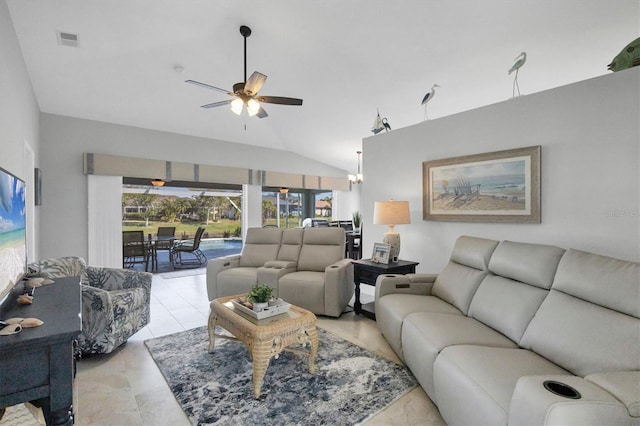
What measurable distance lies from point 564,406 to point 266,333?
1.60 meters

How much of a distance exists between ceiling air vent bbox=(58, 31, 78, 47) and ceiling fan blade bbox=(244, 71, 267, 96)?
6.17 ft

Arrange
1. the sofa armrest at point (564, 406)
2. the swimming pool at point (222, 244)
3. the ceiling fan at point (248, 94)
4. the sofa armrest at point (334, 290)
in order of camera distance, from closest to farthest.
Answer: the sofa armrest at point (564, 406) < the ceiling fan at point (248, 94) < the sofa armrest at point (334, 290) < the swimming pool at point (222, 244)

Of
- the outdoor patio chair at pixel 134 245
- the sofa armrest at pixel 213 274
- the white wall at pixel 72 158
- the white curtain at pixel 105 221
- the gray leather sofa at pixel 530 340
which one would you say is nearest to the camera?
the gray leather sofa at pixel 530 340

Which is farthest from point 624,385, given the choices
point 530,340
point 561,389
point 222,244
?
point 222,244

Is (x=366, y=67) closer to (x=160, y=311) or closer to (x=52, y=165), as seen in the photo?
(x=160, y=311)

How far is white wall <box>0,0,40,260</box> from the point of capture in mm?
2193

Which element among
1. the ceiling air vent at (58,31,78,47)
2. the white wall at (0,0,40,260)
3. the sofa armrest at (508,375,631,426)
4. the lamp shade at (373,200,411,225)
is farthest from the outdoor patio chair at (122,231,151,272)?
the sofa armrest at (508,375,631,426)

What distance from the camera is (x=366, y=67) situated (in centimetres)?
Answer: 365

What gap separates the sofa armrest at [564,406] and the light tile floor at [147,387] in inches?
31.0

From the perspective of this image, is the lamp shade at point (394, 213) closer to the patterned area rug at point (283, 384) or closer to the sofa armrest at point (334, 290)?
the sofa armrest at point (334, 290)

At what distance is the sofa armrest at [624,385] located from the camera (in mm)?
1063

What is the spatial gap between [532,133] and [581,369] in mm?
2104

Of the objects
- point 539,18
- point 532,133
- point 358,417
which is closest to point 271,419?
point 358,417

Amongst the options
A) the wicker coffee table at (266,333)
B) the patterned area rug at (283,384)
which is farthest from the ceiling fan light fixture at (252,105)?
the patterned area rug at (283,384)
